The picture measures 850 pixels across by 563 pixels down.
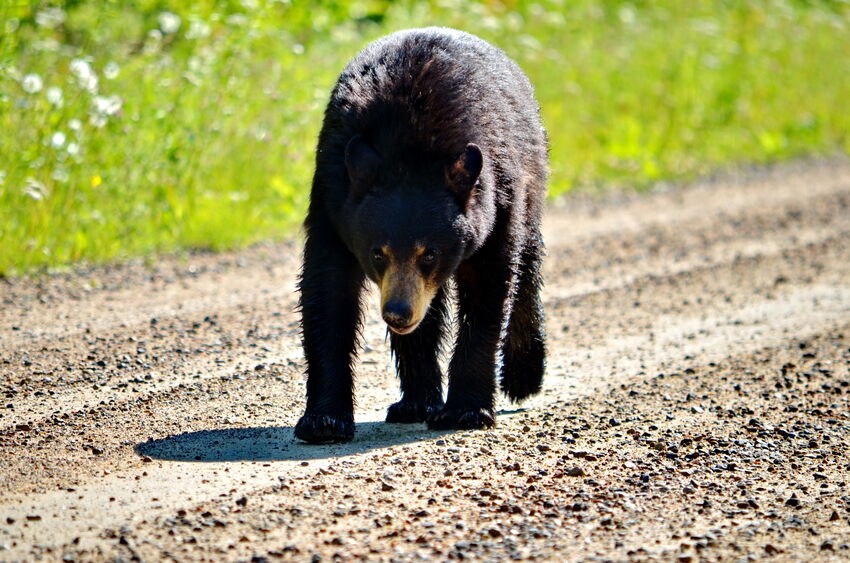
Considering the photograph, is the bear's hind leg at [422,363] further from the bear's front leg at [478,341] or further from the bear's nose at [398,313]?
the bear's nose at [398,313]

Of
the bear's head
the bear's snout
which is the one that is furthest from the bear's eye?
the bear's snout

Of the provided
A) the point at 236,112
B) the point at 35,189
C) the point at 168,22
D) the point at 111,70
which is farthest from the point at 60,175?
the point at 236,112

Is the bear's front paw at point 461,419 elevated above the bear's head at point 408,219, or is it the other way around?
the bear's head at point 408,219

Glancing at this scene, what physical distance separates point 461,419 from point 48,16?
4.99 metres

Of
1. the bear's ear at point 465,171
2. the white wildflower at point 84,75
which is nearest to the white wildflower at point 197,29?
the white wildflower at point 84,75

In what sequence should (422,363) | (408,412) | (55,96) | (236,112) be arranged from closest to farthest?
(408,412)
(422,363)
(55,96)
(236,112)

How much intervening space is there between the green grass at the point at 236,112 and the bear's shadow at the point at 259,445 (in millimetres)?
3018

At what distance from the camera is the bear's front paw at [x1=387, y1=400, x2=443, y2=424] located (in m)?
5.85

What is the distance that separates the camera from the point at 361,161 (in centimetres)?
509

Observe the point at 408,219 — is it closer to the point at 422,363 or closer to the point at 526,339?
the point at 422,363

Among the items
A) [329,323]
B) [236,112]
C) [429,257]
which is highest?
[236,112]

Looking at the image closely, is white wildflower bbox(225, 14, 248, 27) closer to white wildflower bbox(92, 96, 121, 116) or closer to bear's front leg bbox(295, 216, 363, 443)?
white wildflower bbox(92, 96, 121, 116)

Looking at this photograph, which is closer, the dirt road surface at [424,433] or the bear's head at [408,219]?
the dirt road surface at [424,433]

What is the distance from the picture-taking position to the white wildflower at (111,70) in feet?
27.2
